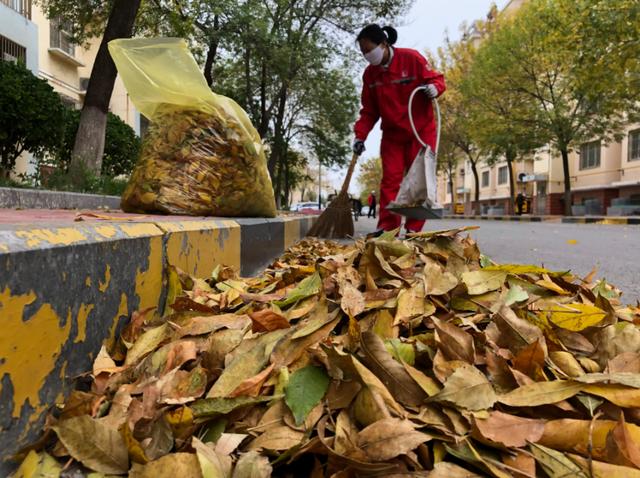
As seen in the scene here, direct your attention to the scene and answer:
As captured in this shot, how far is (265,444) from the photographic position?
0.89 metres

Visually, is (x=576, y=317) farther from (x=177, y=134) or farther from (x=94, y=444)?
(x=177, y=134)

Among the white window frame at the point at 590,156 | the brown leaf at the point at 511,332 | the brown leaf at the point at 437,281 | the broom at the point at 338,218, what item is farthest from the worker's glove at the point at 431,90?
the white window frame at the point at 590,156

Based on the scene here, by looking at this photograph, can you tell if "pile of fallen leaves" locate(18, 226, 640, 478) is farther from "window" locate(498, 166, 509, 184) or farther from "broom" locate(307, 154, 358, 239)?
"window" locate(498, 166, 509, 184)

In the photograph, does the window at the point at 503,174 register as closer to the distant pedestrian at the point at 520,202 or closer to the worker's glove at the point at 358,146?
the distant pedestrian at the point at 520,202

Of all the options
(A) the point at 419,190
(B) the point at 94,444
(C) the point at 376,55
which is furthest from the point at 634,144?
(B) the point at 94,444

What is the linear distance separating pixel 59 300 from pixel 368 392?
1.95 ft

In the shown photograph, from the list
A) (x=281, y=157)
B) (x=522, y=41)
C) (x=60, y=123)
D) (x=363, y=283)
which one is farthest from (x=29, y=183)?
(x=522, y=41)

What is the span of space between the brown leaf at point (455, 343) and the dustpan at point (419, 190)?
297cm

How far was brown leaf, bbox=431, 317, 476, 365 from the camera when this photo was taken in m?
1.10

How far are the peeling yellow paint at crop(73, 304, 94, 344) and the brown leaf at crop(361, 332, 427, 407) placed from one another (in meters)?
0.57

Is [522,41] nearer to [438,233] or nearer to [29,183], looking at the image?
[29,183]

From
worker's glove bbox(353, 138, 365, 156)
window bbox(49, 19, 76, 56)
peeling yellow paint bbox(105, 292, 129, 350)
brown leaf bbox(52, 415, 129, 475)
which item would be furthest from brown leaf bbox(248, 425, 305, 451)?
window bbox(49, 19, 76, 56)

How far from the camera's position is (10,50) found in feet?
43.3

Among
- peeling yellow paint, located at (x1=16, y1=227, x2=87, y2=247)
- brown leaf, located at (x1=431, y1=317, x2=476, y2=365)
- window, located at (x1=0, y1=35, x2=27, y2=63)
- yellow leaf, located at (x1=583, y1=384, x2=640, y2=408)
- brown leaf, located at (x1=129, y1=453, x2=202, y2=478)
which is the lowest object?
brown leaf, located at (x1=129, y1=453, x2=202, y2=478)
